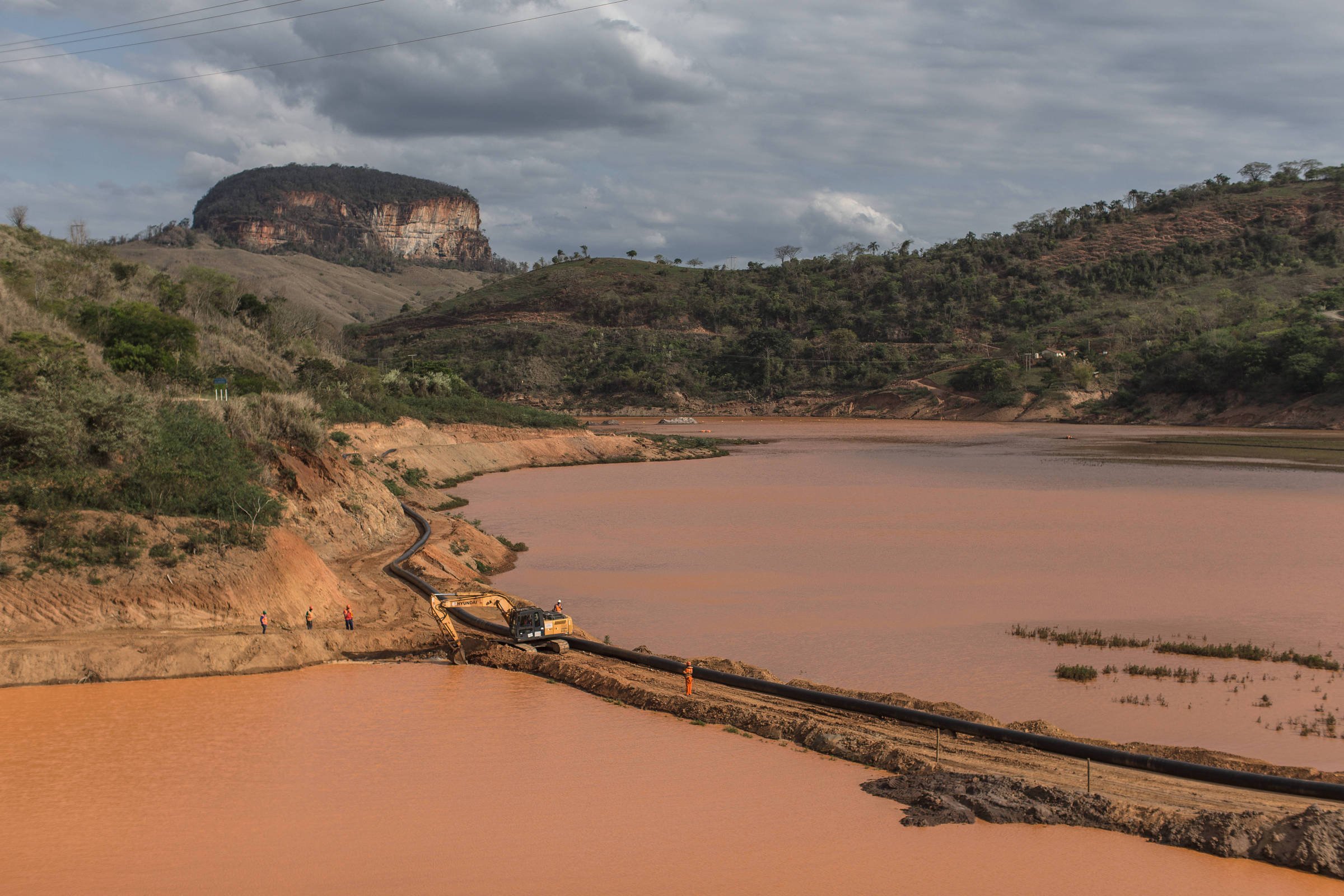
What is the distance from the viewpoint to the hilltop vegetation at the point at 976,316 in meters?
93.1

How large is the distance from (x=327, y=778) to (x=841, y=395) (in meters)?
97.9

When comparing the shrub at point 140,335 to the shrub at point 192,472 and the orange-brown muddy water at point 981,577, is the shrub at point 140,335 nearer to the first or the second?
the orange-brown muddy water at point 981,577

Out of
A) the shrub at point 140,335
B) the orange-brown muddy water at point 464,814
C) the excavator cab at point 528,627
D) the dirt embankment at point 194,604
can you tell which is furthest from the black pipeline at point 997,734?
the shrub at point 140,335

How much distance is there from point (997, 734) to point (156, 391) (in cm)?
2509

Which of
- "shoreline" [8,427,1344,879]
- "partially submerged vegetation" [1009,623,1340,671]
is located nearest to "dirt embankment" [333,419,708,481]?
"shoreline" [8,427,1344,879]

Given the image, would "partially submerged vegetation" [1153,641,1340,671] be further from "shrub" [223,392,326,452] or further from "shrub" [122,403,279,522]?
"shrub" [223,392,326,452]

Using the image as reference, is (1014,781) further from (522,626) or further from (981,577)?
(981,577)

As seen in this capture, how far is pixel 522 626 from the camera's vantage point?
50.5 ft

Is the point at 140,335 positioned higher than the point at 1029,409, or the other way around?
the point at 140,335

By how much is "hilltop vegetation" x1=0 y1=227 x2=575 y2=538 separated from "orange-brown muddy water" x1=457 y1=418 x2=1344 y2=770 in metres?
7.07

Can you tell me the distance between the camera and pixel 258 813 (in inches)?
365

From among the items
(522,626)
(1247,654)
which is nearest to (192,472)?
(522,626)

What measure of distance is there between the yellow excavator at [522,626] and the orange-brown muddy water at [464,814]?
2.28m

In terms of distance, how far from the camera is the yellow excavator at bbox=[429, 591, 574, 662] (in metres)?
15.2
